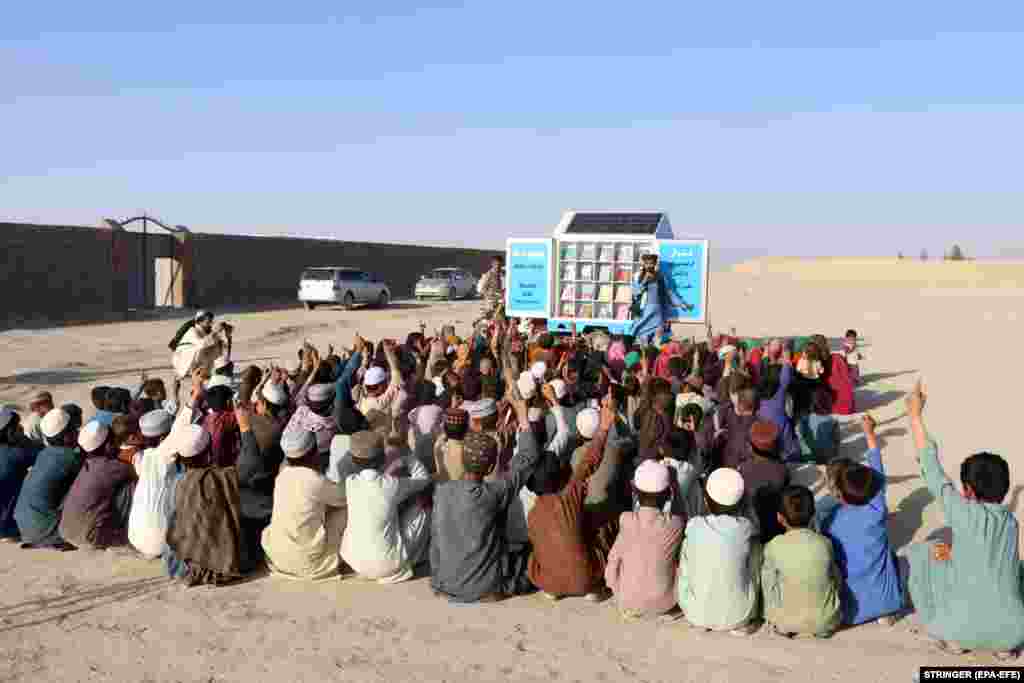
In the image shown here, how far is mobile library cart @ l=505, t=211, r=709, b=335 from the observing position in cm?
1451

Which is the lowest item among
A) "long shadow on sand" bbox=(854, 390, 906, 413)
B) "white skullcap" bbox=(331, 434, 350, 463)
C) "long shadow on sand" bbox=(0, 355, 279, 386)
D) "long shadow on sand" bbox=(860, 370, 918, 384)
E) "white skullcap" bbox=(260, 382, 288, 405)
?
"long shadow on sand" bbox=(0, 355, 279, 386)

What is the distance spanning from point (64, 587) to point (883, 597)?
486cm

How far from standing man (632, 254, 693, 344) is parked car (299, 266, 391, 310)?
51.1 feet

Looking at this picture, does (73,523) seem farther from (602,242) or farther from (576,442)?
(602,242)

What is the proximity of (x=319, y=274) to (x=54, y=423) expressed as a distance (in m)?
21.6

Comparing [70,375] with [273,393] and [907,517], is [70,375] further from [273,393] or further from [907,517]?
[907,517]

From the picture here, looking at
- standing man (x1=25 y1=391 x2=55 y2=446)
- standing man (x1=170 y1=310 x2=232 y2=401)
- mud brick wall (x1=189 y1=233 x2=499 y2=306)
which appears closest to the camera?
standing man (x1=25 y1=391 x2=55 y2=446)

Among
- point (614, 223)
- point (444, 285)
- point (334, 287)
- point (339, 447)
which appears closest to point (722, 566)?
point (339, 447)

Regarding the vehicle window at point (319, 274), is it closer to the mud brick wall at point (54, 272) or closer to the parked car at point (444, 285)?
the mud brick wall at point (54, 272)

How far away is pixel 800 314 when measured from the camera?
28.4 metres

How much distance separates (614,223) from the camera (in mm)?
14891

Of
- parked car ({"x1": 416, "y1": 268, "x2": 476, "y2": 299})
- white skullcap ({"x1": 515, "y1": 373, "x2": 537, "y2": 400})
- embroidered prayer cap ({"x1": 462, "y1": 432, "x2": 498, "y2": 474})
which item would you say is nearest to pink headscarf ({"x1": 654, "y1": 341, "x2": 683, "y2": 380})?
white skullcap ({"x1": 515, "y1": 373, "x2": 537, "y2": 400})

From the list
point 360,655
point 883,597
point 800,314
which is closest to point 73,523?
point 360,655

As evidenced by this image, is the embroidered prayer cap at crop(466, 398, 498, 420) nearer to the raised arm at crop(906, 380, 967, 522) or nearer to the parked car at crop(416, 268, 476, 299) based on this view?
the raised arm at crop(906, 380, 967, 522)
